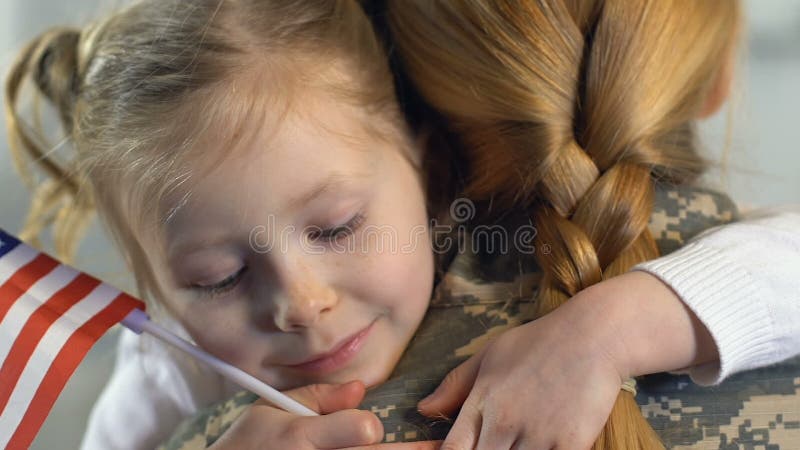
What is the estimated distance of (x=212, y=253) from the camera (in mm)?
940

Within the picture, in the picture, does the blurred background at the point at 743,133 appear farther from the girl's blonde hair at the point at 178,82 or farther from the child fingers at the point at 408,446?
the child fingers at the point at 408,446

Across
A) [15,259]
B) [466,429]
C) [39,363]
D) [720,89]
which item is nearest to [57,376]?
[39,363]

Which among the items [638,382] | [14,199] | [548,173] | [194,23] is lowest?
[14,199]

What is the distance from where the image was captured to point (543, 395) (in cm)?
81

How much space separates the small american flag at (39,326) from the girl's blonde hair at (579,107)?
0.40m

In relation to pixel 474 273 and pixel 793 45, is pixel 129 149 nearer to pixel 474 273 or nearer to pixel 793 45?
pixel 474 273

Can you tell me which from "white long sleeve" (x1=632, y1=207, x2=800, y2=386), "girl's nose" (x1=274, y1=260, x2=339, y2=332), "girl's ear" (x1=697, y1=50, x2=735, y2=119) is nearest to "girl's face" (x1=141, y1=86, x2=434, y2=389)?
"girl's nose" (x1=274, y1=260, x2=339, y2=332)

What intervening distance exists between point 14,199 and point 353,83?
922mm

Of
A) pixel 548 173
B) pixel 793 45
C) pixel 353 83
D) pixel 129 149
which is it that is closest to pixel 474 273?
pixel 548 173

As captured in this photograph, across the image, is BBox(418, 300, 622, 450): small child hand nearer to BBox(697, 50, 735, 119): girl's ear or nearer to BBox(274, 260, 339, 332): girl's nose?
BBox(274, 260, 339, 332): girl's nose

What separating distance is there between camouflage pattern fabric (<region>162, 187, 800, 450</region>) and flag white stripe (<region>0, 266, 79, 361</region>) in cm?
19

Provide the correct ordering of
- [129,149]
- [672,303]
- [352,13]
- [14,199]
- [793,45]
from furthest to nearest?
1. [793,45]
2. [14,199]
3. [352,13]
4. [129,149]
5. [672,303]

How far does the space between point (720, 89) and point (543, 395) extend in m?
0.54

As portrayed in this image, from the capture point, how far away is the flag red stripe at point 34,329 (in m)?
0.89
